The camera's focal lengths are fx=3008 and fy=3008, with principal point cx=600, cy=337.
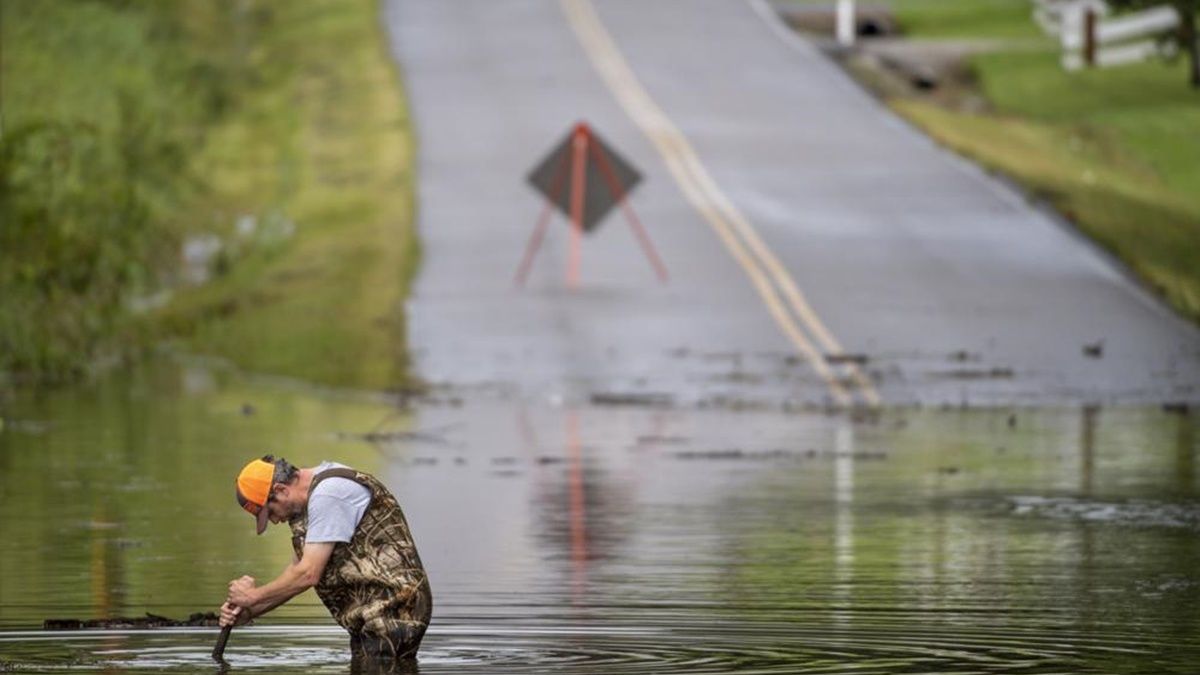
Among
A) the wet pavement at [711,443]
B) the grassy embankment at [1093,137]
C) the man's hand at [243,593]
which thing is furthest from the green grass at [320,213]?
the man's hand at [243,593]

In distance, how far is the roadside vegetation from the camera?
2867 centimetres

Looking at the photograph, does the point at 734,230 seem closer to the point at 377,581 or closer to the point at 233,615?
the point at 377,581

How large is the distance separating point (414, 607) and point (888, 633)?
237 centimetres

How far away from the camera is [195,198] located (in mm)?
41406

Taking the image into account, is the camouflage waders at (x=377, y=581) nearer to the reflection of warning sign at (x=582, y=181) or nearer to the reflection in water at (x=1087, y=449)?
the reflection in water at (x=1087, y=449)

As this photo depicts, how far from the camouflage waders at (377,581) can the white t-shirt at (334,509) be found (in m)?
0.05

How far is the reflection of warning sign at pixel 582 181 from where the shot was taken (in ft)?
112

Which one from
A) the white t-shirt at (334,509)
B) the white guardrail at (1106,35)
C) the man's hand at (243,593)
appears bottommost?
the man's hand at (243,593)

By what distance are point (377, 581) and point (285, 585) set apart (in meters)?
0.45

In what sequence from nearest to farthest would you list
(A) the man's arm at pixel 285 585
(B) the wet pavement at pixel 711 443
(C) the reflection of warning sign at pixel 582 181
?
1. (A) the man's arm at pixel 285 585
2. (B) the wet pavement at pixel 711 443
3. (C) the reflection of warning sign at pixel 582 181

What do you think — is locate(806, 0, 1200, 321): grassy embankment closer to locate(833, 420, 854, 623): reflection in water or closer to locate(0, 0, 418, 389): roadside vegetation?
locate(0, 0, 418, 389): roadside vegetation

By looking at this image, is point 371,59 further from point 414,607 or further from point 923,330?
point 414,607

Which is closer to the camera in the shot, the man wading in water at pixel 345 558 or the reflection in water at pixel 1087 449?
the man wading in water at pixel 345 558

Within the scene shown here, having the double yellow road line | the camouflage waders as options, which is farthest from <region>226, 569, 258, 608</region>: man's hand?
the double yellow road line
